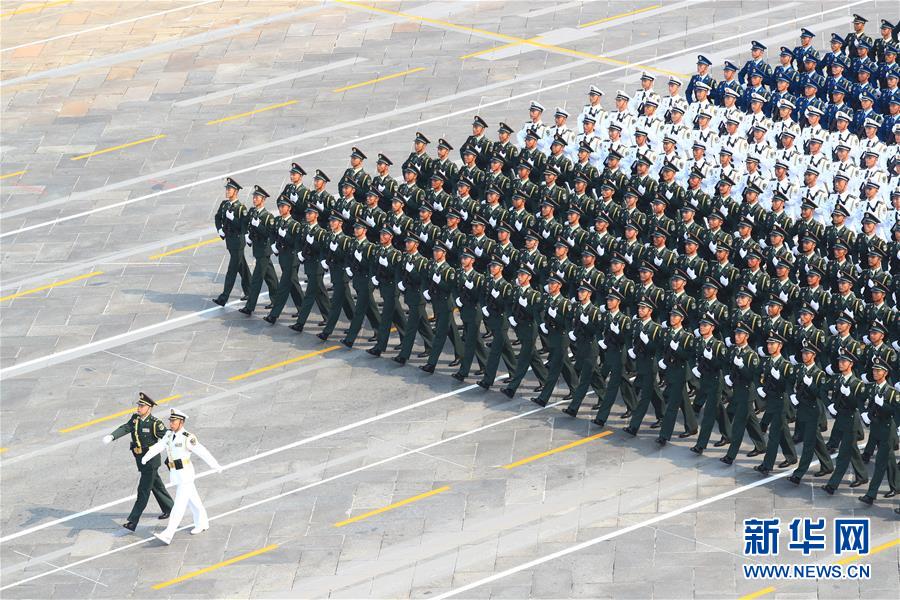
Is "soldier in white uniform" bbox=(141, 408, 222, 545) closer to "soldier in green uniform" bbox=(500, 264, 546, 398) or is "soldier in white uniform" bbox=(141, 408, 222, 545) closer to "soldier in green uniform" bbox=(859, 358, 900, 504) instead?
"soldier in green uniform" bbox=(500, 264, 546, 398)

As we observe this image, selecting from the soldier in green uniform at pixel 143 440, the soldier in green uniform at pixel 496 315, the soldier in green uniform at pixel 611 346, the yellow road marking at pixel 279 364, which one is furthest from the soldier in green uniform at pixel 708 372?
the soldier in green uniform at pixel 143 440

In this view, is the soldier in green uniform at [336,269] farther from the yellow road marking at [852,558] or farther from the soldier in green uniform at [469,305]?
the yellow road marking at [852,558]

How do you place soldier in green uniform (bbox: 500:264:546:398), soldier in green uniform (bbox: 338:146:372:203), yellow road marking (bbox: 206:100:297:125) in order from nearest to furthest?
soldier in green uniform (bbox: 500:264:546:398)
soldier in green uniform (bbox: 338:146:372:203)
yellow road marking (bbox: 206:100:297:125)

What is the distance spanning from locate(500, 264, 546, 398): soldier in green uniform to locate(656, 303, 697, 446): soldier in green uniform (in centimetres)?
220

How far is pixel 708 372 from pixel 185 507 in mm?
7707

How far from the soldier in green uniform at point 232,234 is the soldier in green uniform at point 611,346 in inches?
290

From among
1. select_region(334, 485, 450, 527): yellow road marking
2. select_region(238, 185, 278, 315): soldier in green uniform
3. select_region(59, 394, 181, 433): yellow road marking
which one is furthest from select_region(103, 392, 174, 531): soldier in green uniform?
select_region(238, 185, 278, 315): soldier in green uniform

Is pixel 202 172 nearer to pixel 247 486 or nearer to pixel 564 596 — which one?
pixel 247 486

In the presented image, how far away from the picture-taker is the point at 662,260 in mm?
29531

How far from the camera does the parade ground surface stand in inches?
993

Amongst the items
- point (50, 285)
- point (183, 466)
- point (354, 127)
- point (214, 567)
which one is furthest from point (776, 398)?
point (354, 127)

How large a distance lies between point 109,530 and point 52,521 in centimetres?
93

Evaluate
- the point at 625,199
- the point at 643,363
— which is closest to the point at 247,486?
the point at 643,363

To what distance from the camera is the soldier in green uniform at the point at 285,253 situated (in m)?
31.8
